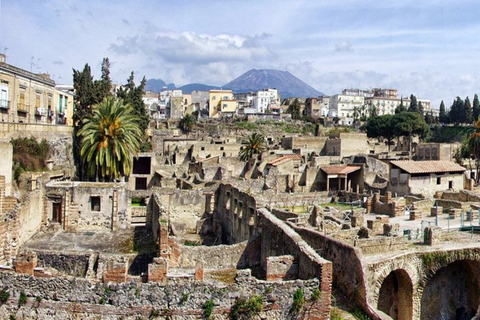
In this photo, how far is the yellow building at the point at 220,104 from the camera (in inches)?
5212

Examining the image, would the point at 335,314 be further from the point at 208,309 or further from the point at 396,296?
the point at 396,296

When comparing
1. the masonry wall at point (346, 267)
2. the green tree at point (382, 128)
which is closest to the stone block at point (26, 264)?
the masonry wall at point (346, 267)

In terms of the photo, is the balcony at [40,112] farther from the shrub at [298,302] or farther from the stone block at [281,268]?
the shrub at [298,302]

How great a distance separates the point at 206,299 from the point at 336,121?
119 m

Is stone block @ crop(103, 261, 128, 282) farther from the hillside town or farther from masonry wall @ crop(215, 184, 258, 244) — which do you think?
masonry wall @ crop(215, 184, 258, 244)

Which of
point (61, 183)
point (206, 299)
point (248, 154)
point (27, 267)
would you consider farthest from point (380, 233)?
point (248, 154)

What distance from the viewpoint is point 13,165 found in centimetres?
3425

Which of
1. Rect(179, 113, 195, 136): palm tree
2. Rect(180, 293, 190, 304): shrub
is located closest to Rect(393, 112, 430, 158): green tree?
Rect(179, 113, 195, 136): palm tree

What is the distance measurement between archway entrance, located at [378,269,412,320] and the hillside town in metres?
0.05

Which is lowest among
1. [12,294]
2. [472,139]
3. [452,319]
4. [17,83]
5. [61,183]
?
[452,319]

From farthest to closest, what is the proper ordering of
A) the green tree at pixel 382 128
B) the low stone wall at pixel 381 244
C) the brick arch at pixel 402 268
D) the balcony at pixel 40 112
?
the green tree at pixel 382 128 → the balcony at pixel 40 112 → the low stone wall at pixel 381 244 → the brick arch at pixel 402 268

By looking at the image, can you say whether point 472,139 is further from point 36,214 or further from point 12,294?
point 12,294

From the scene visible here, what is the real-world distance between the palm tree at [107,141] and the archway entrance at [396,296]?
77.5 ft

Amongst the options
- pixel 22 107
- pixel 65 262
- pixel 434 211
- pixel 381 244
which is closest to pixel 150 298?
pixel 65 262
